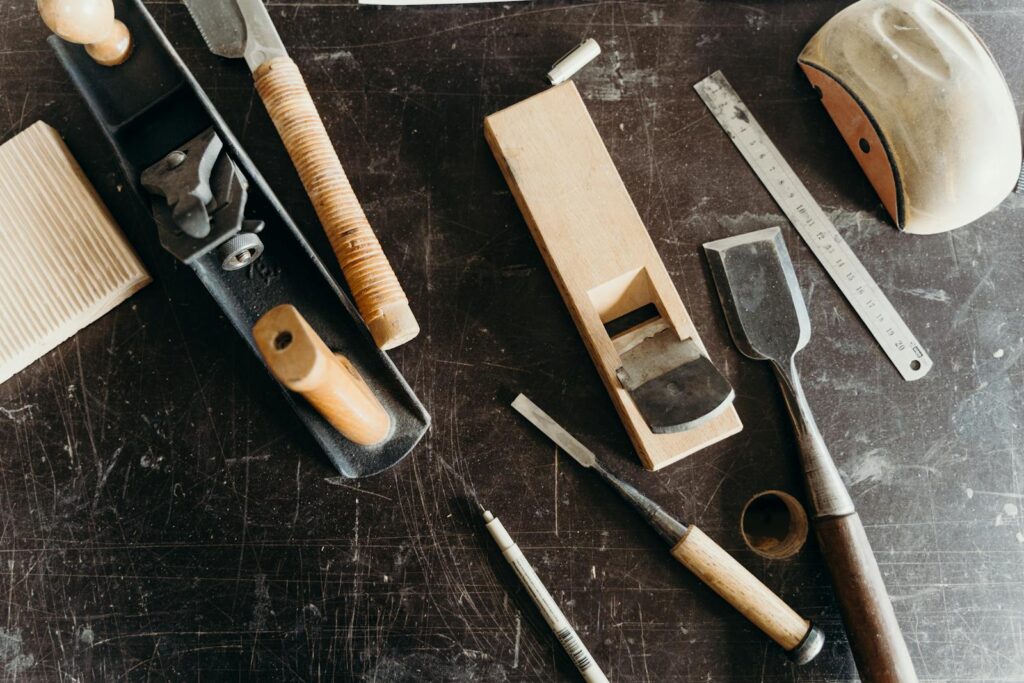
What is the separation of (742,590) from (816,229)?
0.60 m

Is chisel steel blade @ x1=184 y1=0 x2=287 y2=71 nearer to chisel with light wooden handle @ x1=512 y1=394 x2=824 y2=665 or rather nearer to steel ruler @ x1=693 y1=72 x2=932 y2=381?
steel ruler @ x1=693 y1=72 x2=932 y2=381

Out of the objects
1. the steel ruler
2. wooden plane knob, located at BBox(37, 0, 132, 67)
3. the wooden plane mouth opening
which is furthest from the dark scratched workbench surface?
the wooden plane mouth opening

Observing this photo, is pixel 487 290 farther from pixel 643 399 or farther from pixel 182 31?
pixel 182 31

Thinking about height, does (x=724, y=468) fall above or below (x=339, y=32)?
below

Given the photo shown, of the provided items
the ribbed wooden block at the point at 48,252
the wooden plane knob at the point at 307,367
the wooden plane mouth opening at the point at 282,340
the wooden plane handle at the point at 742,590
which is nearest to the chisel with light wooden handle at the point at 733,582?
the wooden plane handle at the point at 742,590

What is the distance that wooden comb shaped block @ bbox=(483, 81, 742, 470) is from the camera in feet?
3.37

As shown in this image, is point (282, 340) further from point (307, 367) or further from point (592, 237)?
point (592, 237)

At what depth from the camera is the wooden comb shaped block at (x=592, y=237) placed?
1027 millimetres

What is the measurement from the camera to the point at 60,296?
1.04 metres

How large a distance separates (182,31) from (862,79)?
3.59ft

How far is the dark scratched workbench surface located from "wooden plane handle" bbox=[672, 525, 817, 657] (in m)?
0.06

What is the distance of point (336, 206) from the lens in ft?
3.26

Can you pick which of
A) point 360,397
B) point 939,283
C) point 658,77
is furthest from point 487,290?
point 939,283

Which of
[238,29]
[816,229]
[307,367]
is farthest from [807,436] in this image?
[238,29]
